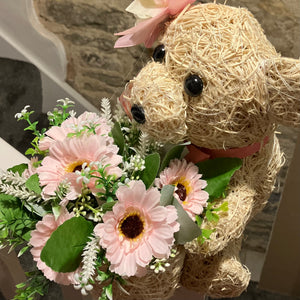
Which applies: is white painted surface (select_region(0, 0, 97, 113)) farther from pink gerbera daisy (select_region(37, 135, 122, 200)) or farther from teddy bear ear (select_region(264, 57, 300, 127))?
teddy bear ear (select_region(264, 57, 300, 127))

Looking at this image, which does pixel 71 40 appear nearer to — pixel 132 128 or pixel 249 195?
pixel 132 128

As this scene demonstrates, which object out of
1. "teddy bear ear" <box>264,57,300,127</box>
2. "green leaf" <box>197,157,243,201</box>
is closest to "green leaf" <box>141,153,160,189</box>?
"green leaf" <box>197,157,243,201</box>

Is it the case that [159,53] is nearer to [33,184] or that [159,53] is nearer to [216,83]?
[216,83]

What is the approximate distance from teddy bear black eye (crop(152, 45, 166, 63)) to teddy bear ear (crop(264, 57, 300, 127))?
0.18 metres

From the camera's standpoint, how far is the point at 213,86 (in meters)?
0.67

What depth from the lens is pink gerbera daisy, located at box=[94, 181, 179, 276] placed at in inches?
25.4

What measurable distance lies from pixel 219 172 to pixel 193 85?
0.19 metres

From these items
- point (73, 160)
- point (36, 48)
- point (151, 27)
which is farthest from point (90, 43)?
point (73, 160)

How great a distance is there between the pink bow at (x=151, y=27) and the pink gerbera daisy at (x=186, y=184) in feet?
0.78

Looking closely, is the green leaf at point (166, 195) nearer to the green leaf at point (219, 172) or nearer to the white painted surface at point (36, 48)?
the green leaf at point (219, 172)

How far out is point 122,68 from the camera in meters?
1.41

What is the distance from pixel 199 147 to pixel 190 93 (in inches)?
6.0

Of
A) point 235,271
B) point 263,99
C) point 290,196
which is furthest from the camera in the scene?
point 290,196

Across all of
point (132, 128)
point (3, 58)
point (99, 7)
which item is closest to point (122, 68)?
point (99, 7)
